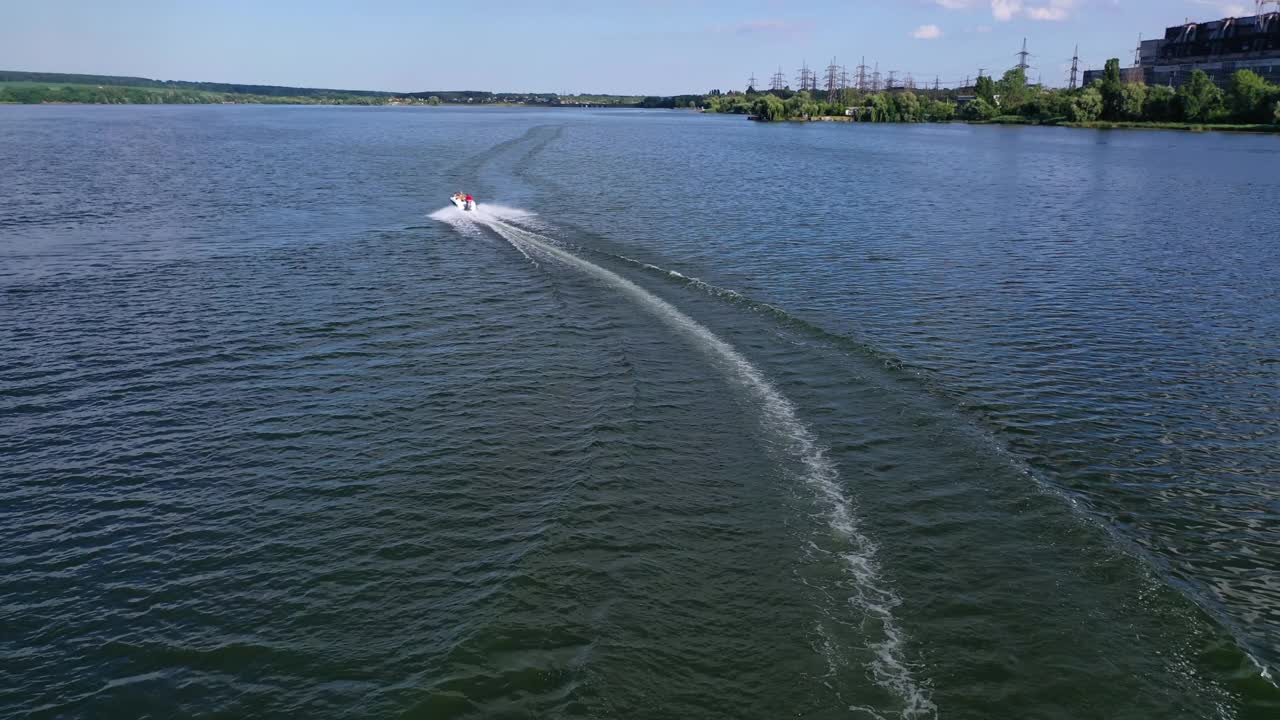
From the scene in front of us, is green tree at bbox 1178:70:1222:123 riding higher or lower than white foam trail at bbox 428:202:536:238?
higher

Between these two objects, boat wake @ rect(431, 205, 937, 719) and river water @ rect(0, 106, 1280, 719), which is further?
river water @ rect(0, 106, 1280, 719)

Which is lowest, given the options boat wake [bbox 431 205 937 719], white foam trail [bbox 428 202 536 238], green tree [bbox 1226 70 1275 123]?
boat wake [bbox 431 205 937 719]

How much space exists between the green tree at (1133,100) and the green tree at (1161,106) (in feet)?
4.32

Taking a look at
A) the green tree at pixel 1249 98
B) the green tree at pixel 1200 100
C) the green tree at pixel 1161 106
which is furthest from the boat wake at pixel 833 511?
the green tree at pixel 1161 106

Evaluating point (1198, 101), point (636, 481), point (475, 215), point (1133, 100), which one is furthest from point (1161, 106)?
point (636, 481)

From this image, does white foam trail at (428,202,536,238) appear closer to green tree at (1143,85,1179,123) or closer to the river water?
the river water

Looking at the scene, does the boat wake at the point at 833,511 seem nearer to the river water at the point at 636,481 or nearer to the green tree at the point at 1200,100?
the river water at the point at 636,481

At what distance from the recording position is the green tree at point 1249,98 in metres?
169

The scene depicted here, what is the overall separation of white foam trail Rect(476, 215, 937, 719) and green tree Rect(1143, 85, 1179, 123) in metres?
205

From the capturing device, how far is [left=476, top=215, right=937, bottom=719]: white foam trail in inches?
551

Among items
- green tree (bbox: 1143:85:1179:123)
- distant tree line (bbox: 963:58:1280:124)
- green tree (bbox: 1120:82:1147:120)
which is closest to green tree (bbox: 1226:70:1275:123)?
distant tree line (bbox: 963:58:1280:124)

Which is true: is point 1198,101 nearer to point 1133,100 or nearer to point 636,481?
point 1133,100

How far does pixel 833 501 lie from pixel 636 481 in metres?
5.05

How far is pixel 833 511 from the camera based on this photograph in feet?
63.0
